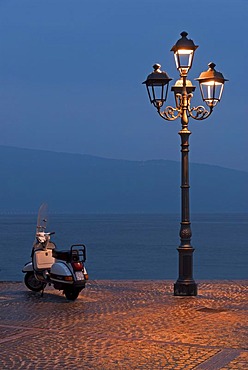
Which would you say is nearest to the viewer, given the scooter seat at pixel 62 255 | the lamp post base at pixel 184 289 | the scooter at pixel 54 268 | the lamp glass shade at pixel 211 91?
the scooter at pixel 54 268

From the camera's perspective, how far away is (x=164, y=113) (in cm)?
1285

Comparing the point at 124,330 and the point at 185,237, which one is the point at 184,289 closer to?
the point at 185,237

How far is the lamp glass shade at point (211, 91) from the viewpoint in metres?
12.7

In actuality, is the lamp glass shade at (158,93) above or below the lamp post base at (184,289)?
above

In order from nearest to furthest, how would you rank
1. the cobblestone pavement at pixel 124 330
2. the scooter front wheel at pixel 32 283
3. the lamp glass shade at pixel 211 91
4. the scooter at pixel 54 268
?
the cobblestone pavement at pixel 124 330 → the scooter at pixel 54 268 → the lamp glass shade at pixel 211 91 → the scooter front wheel at pixel 32 283

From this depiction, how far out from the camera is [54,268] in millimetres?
12062

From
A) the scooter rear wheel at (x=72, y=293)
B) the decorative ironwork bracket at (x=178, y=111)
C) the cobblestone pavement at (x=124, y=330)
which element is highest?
the decorative ironwork bracket at (x=178, y=111)

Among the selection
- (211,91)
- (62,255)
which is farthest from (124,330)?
(211,91)

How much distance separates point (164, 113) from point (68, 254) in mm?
3097

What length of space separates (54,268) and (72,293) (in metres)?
0.56

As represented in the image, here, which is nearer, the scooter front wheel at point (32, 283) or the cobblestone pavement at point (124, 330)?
the cobblestone pavement at point (124, 330)

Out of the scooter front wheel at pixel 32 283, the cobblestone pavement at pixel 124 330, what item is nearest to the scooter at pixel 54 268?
the scooter front wheel at pixel 32 283

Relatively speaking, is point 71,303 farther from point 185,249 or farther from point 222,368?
point 222,368

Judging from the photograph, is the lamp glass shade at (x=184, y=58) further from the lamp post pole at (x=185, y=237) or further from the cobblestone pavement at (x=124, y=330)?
the cobblestone pavement at (x=124, y=330)
